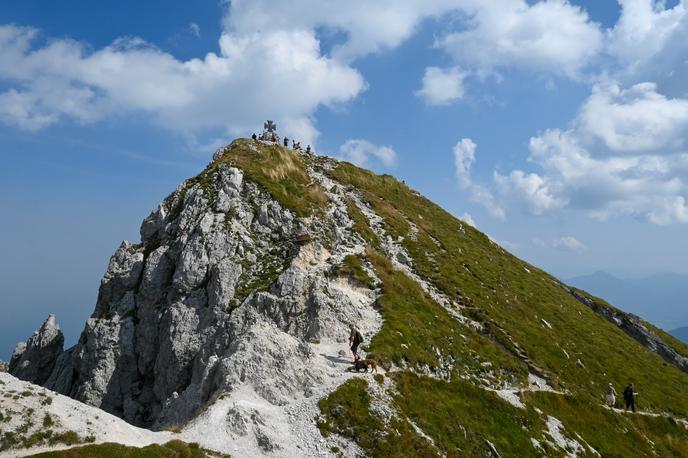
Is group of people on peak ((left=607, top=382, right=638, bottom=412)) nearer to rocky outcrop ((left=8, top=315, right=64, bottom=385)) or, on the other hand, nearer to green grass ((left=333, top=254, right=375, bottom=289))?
green grass ((left=333, top=254, right=375, bottom=289))

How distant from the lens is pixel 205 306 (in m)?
50.1

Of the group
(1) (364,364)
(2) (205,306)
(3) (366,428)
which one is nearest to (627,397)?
(1) (364,364)

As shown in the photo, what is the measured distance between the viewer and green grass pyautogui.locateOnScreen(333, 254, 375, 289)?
2016 inches

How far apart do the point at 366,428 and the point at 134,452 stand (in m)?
15.0

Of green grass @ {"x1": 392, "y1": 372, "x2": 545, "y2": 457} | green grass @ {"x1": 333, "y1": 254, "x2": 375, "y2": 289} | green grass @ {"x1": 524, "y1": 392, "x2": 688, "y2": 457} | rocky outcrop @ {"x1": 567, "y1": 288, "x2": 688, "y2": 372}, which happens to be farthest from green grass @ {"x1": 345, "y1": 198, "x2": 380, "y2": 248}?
rocky outcrop @ {"x1": 567, "y1": 288, "x2": 688, "y2": 372}

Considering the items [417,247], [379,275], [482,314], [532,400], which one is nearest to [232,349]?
[379,275]

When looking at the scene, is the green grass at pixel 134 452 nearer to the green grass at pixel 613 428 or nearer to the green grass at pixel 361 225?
the green grass at pixel 613 428

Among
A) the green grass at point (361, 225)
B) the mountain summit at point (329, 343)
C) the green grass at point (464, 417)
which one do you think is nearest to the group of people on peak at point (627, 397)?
the mountain summit at point (329, 343)

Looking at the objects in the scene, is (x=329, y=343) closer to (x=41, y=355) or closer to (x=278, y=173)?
(x=278, y=173)

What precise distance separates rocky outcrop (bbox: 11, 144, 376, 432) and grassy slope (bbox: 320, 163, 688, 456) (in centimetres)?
672

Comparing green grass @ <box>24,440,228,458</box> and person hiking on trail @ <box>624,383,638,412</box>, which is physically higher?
person hiking on trail @ <box>624,383,638,412</box>

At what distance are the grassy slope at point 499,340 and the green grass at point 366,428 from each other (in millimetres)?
2415

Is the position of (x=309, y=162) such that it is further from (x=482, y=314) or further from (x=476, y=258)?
(x=482, y=314)

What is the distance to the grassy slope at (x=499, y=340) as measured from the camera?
Result: 40.2m
